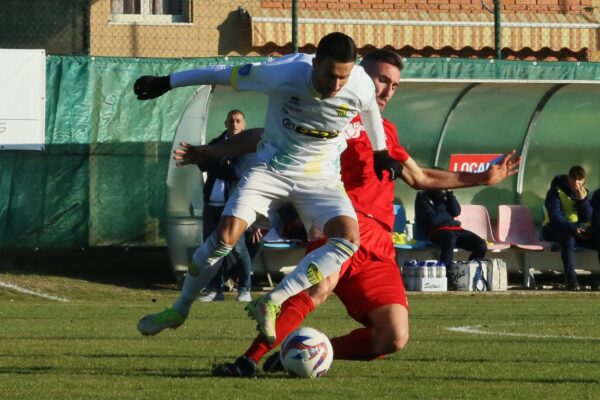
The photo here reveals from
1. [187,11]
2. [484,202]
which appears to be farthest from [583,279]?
[187,11]

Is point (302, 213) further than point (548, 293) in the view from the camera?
No

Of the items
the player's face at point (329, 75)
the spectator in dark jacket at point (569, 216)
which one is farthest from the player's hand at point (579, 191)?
the player's face at point (329, 75)

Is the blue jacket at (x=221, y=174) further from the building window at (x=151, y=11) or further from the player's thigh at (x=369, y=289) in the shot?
the building window at (x=151, y=11)

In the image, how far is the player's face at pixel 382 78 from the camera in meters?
8.04

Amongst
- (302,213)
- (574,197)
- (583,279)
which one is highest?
(302,213)

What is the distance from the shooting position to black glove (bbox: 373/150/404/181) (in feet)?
25.3

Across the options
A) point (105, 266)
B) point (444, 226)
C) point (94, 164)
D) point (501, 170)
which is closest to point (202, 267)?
point (501, 170)

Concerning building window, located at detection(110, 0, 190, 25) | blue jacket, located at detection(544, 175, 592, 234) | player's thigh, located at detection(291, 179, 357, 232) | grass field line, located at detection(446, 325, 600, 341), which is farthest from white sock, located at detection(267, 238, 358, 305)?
building window, located at detection(110, 0, 190, 25)

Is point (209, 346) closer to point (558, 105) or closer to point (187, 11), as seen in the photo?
point (558, 105)

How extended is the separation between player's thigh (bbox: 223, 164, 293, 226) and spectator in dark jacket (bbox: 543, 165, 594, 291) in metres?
10.6

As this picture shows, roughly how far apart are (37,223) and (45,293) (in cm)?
153

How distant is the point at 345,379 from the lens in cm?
750

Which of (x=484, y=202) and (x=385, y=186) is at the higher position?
(x=385, y=186)

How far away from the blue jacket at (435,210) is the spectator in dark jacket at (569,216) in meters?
1.21
